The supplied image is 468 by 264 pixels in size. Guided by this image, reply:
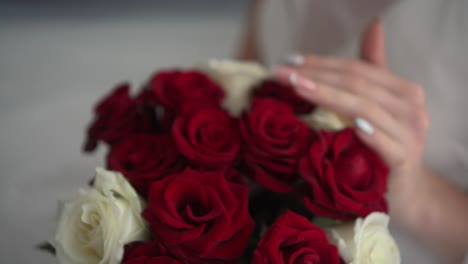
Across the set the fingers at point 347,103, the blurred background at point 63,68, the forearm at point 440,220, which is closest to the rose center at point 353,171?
the fingers at point 347,103

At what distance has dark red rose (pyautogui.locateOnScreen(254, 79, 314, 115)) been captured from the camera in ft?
1.60

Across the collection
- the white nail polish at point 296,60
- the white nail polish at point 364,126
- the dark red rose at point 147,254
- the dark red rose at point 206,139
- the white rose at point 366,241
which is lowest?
the white rose at point 366,241

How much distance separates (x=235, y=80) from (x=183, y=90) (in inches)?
3.7

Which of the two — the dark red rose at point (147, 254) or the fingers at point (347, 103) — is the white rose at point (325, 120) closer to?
the fingers at point (347, 103)

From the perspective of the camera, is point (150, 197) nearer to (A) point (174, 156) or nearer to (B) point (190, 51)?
(A) point (174, 156)

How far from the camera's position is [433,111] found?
599mm

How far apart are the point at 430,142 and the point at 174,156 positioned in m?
0.43

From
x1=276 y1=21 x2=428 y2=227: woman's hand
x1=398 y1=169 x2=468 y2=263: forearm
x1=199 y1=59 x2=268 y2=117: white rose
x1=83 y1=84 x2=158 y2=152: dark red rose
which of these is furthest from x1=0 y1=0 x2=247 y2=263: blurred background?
x1=398 y1=169 x2=468 y2=263: forearm

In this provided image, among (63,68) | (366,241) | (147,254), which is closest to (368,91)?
(366,241)

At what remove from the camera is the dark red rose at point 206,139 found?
356 mm

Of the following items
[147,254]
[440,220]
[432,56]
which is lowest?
[440,220]

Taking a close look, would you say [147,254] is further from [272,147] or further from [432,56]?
[432,56]

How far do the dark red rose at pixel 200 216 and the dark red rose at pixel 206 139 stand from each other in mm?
23

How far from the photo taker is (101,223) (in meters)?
0.32
